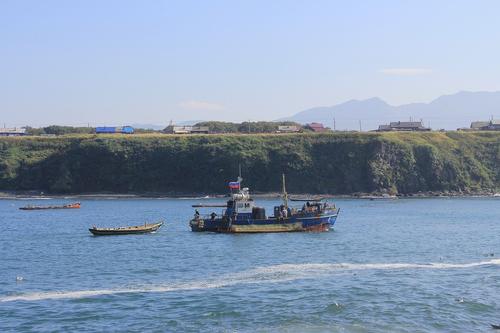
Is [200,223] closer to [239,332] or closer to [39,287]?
[39,287]

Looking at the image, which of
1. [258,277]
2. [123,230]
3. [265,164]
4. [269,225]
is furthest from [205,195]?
[258,277]

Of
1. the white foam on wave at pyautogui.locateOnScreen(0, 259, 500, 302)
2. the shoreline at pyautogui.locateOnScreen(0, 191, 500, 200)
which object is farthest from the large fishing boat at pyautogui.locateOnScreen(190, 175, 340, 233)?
the shoreline at pyautogui.locateOnScreen(0, 191, 500, 200)

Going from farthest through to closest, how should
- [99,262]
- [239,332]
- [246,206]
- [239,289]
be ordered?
[246,206] < [99,262] < [239,289] < [239,332]

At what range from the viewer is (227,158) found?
156000 mm

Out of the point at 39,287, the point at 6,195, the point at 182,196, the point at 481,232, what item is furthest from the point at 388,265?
the point at 6,195

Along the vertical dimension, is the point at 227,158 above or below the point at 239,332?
above

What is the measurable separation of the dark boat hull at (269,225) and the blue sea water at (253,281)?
146cm

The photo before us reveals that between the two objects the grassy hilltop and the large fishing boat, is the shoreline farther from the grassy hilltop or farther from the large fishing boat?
the large fishing boat

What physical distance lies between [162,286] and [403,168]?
4587 inches

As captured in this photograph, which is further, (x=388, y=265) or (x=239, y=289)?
(x=388, y=265)

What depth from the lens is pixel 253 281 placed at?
42.1 m

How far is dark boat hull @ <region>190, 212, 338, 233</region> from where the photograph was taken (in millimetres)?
67938

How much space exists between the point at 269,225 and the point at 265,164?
86453mm

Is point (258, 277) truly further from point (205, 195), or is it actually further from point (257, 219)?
point (205, 195)
